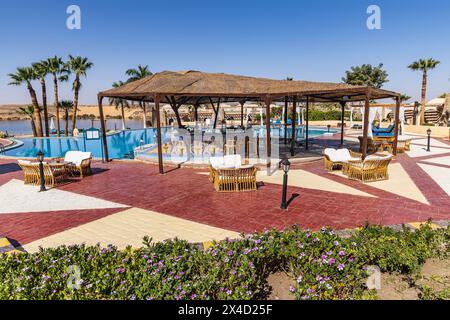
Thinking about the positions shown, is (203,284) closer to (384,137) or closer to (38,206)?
(38,206)

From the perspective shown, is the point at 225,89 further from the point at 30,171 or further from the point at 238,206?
the point at 30,171

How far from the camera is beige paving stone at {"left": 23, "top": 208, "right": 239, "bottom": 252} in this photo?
16.6 ft

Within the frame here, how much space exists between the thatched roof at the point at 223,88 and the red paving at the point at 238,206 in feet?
11.4

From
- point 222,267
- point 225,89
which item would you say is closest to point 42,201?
point 222,267

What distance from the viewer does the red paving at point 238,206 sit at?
5727 millimetres

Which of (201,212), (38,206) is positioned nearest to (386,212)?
(201,212)

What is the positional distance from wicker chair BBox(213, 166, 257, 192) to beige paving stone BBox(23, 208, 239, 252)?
86.0 inches

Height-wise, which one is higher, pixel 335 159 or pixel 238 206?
pixel 335 159

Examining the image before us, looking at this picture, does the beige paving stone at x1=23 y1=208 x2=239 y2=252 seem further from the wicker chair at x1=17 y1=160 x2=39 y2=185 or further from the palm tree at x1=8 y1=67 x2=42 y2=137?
the palm tree at x1=8 y1=67 x2=42 y2=137

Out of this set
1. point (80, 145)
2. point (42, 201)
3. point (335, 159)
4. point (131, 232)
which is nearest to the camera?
point (131, 232)

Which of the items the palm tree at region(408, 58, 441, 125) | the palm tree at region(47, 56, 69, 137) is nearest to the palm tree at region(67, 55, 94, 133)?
the palm tree at region(47, 56, 69, 137)

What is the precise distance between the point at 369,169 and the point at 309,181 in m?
1.92

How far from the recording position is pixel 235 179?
793 cm

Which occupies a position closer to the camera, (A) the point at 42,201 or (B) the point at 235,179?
(A) the point at 42,201
